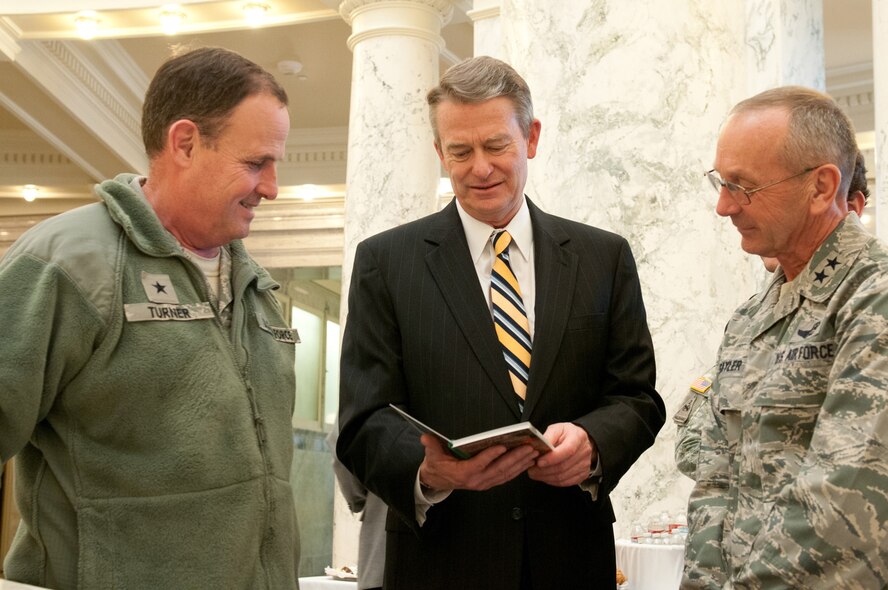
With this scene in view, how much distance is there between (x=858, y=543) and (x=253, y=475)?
1.23 meters

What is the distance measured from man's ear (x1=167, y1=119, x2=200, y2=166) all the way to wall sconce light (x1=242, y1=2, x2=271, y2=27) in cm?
828

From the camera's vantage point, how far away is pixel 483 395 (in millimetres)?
2680

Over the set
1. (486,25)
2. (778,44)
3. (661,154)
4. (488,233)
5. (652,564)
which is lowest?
(652,564)

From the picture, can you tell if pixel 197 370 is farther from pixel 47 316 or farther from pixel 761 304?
pixel 761 304

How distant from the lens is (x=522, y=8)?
205 inches

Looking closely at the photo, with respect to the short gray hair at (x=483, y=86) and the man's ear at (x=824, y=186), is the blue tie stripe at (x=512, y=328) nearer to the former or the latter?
the short gray hair at (x=483, y=86)

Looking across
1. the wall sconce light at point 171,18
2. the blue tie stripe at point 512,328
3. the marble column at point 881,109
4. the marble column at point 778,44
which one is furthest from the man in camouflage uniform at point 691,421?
the wall sconce light at point 171,18

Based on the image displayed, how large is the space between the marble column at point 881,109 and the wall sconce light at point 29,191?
12137mm

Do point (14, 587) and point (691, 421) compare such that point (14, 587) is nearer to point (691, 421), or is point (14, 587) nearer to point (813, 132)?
point (813, 132)

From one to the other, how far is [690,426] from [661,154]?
3.92 feet

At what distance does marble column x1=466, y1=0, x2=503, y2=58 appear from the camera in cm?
816

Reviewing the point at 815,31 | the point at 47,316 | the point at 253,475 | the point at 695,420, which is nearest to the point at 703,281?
the point at 695,420

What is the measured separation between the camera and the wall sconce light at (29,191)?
15.1m

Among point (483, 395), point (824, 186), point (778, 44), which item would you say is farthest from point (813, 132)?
point (778, 44)
